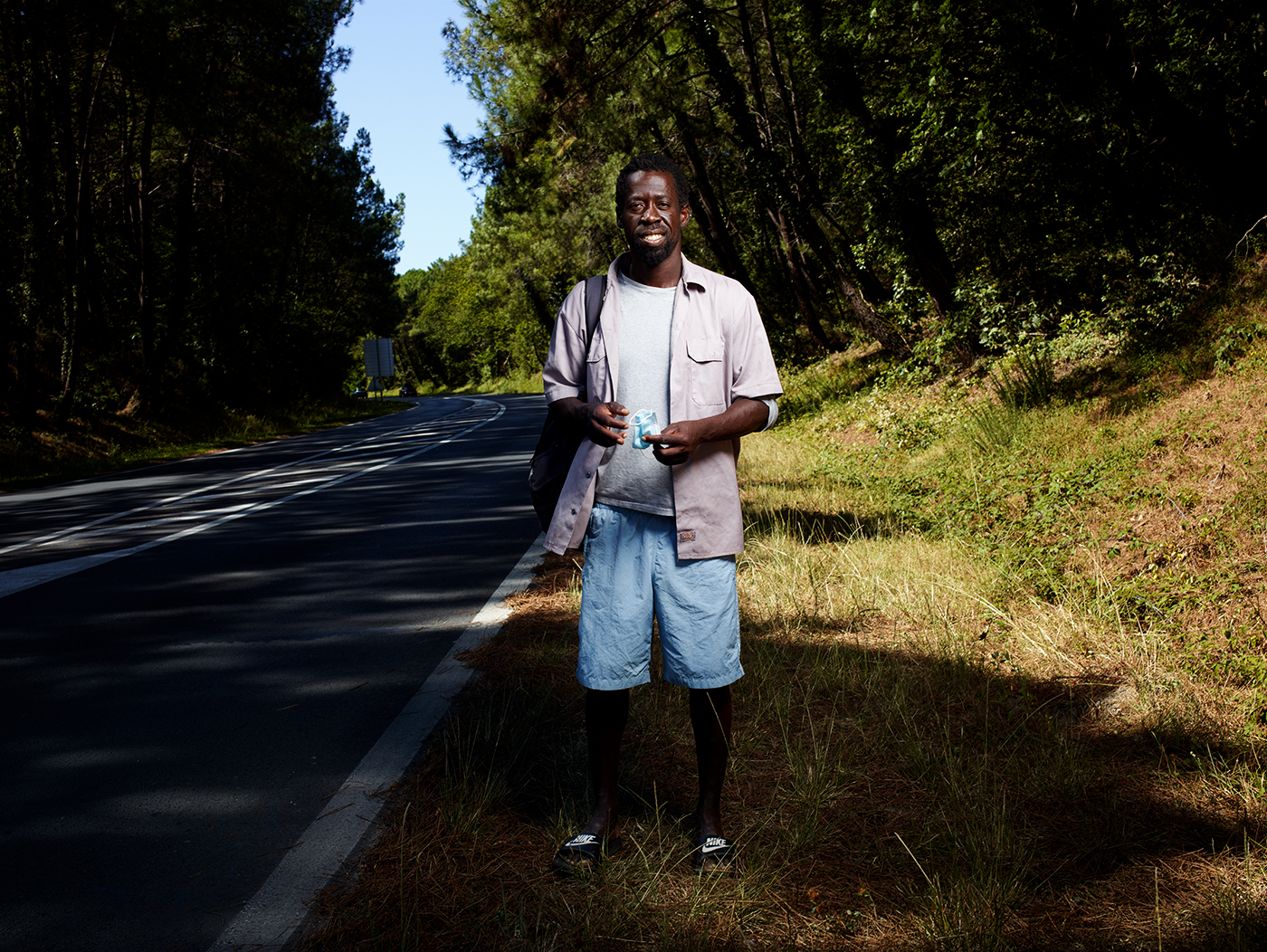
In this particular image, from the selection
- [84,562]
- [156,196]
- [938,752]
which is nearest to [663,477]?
[938,752]

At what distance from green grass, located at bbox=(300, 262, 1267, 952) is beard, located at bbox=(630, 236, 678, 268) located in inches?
71.5

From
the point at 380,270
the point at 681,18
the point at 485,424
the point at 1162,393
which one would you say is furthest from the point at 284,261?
the point at 1162,393

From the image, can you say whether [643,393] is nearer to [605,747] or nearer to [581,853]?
[605,747]

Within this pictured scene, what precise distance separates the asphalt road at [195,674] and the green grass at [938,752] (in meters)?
0.57

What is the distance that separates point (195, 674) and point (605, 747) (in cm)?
322

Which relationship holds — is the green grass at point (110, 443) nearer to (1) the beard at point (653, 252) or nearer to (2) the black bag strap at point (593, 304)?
(2) the black bag strap at point (593, 304)

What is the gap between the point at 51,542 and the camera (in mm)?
9477

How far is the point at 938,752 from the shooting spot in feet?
12.3

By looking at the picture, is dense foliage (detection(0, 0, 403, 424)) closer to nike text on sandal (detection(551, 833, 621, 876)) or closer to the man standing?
the man standing

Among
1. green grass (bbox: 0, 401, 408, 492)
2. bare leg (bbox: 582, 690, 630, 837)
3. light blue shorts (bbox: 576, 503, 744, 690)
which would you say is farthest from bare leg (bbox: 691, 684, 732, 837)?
green grass (bbox: 0, 401, 408, 492)

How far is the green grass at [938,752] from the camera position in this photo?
108 inches

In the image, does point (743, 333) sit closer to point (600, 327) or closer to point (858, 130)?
point (600, 327)

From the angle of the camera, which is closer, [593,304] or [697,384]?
[697,384]

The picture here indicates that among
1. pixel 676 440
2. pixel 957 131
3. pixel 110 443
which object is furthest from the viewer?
pixel 110 443
